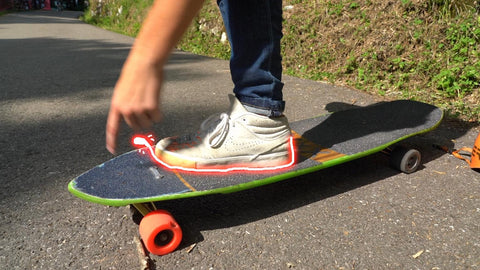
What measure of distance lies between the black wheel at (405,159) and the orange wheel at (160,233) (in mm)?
1205

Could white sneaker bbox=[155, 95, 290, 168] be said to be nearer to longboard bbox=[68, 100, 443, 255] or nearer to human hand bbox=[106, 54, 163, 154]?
longboard bbox=[68, 100, 443, 255]

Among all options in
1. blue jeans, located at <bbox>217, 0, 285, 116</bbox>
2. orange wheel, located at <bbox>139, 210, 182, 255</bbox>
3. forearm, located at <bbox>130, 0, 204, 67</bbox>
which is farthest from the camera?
blue jeans, located at <bbox>217, 0, 285, 116</bbox>

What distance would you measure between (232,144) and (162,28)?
771mm

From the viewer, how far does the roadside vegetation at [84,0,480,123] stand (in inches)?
122

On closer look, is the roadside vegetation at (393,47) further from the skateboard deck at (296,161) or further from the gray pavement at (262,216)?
the skateboard deck at (296,161)

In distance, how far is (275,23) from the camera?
5.05ft

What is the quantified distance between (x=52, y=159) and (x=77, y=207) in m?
0.58

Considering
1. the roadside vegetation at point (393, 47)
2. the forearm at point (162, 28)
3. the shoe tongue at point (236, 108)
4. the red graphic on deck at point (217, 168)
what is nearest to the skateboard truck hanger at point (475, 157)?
the roadside vegetation at point (393, 47)

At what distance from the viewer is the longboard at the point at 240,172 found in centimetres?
133

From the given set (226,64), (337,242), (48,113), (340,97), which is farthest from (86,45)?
→ (337,242)

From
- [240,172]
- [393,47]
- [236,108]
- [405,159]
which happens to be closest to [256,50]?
[236,108]

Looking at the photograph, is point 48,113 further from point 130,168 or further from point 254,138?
point 254,138

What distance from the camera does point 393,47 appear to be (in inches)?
141

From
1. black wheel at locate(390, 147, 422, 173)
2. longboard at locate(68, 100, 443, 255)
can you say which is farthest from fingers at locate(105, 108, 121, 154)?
black wheel at locate(390, 147, 422, 173)
